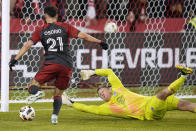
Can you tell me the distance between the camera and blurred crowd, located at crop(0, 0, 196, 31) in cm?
985

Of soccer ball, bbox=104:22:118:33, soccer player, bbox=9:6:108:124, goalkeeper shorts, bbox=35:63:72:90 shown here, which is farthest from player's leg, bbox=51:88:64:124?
soccer ball, bbox=104:22:118:33

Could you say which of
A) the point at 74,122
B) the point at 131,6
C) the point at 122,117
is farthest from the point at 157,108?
the point at 131,6

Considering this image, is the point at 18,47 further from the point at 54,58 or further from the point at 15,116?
the point at 54,58

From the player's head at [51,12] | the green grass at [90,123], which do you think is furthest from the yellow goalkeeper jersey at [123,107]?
the player's head at [51,12]

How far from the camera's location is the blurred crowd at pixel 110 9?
9852 mm

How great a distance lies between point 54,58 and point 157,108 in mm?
1512

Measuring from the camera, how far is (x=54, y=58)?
641cm

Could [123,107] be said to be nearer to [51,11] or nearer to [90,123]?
[90,123]

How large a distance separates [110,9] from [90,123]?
15.2ft

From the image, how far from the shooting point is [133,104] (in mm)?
6852

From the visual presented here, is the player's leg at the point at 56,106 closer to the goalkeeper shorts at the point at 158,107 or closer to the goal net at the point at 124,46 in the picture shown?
the goalkeeper shorts at the point at 158,107

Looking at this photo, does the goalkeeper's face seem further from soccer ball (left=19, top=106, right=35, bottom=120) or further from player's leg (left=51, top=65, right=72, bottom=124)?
soccer ball (left=19, top=106, right=35, bottom=120)

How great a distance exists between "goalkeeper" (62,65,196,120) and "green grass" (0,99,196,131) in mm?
125

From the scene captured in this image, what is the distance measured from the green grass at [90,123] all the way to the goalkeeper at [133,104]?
125 mm
